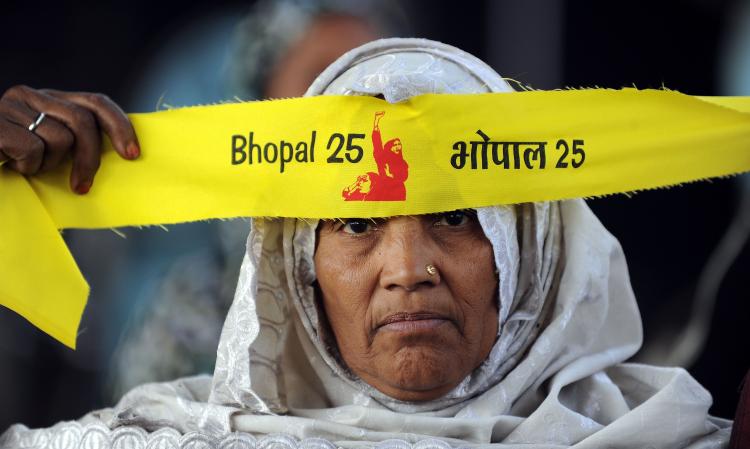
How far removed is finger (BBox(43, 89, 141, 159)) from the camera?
3236 mm

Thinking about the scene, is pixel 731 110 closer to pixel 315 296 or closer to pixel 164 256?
pixel 315 296

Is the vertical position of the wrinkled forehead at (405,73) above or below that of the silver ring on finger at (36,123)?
above

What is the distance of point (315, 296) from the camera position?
3264mm

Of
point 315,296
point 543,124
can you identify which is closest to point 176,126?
point 315,296

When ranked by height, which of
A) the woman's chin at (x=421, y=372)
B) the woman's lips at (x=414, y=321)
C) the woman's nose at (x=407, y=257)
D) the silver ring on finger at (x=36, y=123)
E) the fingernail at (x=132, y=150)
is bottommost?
the woman's chin at (x=421, y=372)

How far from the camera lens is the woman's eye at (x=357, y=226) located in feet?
10.2

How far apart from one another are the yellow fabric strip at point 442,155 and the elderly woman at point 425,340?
86 mm

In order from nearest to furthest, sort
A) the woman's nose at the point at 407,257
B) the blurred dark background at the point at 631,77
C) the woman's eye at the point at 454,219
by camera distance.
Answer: the woman's nose at the point at 407,257
the woman's eye at the point at 454,219
the blurred dark background at the point at 631,77

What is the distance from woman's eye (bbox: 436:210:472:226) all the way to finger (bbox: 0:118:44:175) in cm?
105

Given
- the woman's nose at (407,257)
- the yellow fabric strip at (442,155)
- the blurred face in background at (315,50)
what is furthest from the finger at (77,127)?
the blurred face in background at (315,50)

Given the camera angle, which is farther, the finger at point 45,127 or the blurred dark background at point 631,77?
the blurred dark background at point 631,77

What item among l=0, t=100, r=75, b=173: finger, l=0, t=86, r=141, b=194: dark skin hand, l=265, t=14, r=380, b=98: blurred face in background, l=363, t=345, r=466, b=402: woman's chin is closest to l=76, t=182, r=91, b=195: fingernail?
l=0, t=86, r=141, b=194: dark skin hand

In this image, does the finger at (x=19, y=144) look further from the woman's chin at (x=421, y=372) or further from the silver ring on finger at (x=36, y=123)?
the woman's chin at (x=421, y=372)

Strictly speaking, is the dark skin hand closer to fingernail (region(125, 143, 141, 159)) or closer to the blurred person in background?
fingernail (region(125, 143, 141, 159))
